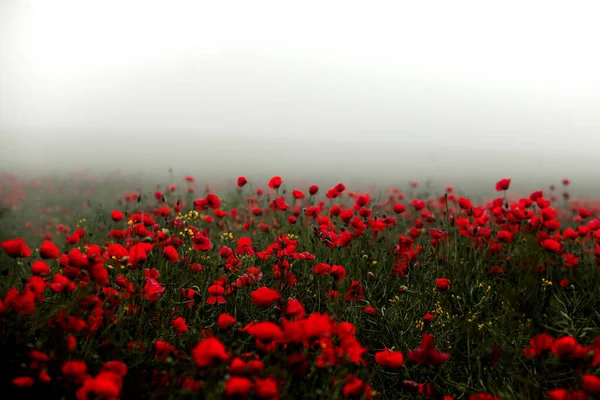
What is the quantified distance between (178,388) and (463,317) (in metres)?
2.11

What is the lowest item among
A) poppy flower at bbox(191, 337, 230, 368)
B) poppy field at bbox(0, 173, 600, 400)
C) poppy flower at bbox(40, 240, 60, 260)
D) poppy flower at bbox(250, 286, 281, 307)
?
poppy field at bbox(0, 173, 600, 400)

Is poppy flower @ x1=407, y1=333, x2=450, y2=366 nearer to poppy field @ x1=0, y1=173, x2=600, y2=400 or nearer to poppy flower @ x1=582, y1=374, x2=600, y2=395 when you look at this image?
poppy field @ x1=0, y1=173, x2=600, y2=400

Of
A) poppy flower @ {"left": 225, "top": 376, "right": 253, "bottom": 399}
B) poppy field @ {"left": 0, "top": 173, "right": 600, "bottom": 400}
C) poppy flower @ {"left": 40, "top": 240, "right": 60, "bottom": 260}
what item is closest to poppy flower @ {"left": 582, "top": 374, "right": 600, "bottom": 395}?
poppy field @ {"left": 0, "top": 173, "right": 600, "bottom": 400}

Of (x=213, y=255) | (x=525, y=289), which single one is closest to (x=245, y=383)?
(x=213, y=255)

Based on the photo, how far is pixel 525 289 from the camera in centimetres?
344

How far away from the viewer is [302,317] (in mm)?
2178

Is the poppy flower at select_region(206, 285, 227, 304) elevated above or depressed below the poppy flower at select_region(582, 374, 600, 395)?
below

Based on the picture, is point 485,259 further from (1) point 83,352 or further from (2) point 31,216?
(2) point 31,216

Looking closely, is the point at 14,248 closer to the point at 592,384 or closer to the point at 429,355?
the point at 429,355

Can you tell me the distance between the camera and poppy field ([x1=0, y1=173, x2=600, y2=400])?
66.4 inches

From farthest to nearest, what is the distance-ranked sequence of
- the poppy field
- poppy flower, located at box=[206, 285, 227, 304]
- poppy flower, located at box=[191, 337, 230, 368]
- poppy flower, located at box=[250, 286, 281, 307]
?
poppy flower, located at box=[206, 285, 227, 304] < poppy flower, located at box=[250, 286, 281, 307] < the poppy field < poppy flower, located at box=[191, 337, 230, 368]

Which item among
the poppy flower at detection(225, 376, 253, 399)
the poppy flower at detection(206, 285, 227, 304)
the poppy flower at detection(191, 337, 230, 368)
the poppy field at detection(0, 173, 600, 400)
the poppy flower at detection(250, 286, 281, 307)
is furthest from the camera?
the poppy flower at detection(206, 285, 227, 304)

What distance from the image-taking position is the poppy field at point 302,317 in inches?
66.4

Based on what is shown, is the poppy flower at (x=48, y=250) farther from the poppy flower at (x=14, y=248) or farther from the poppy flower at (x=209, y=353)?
the poppy flower at (x=209, y=353)
